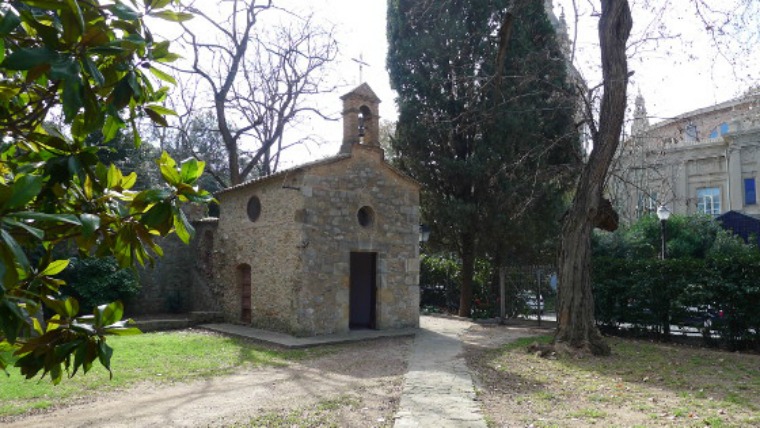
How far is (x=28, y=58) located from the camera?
1703 mm

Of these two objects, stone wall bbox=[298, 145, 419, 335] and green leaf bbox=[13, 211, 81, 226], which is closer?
green leaf bbox=[13, 211, 81, 226]

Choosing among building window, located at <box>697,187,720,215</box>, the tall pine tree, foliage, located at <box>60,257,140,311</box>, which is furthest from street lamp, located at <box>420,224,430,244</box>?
building window, located at <box>697,187,720,215</box>

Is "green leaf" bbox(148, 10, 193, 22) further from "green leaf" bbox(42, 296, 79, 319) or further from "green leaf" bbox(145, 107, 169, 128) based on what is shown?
"green leaf" bbox(42, 296, 79, 319)

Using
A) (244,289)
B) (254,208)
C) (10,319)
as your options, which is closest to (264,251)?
(254,208)

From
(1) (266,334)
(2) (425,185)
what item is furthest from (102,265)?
(2) (425,185)

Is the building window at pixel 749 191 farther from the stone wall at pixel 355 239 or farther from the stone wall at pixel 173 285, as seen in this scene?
the stone wall at pixel 173 285

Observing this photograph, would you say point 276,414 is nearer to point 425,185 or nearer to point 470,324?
point 470,324

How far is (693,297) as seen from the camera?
10938 millimetres

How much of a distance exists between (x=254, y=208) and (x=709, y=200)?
99.5ft

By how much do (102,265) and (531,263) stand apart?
13.1 meters

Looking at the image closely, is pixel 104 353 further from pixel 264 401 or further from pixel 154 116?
pixel 264 401

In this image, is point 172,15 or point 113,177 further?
point 113,177

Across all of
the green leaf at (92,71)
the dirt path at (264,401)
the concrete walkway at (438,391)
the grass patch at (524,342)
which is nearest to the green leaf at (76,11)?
the green leaf at (92,71)

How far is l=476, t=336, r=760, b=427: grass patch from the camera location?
5.77m
